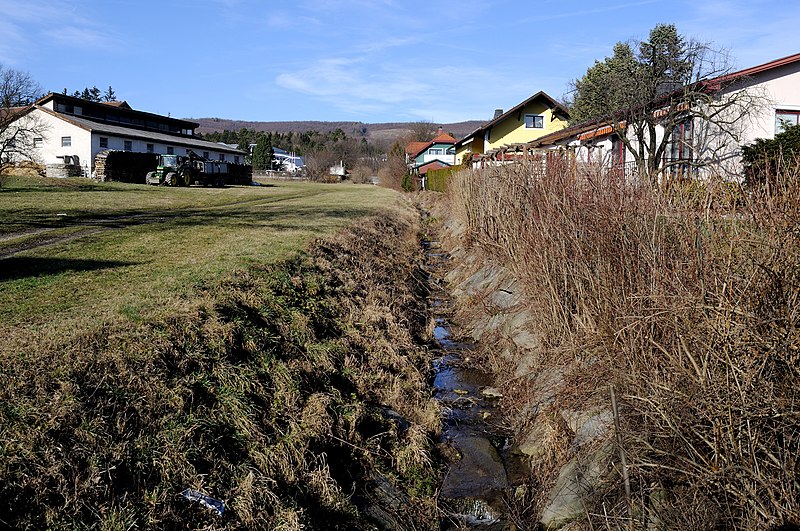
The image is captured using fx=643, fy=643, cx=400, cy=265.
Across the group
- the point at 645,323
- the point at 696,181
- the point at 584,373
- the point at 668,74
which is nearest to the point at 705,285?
the point at 645,323

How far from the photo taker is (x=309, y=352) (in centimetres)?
809

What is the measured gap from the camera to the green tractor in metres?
39.9

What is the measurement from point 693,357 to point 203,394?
4.24 m

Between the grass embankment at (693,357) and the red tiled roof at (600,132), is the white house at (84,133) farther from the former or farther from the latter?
the grass embankment at (693,357)

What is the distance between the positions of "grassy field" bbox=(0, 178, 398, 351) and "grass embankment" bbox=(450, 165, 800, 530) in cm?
480

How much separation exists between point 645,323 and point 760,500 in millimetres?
1445

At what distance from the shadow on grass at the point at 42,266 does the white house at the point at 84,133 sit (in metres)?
37.7

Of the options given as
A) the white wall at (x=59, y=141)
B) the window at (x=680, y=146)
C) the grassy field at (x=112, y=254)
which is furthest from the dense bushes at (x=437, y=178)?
the white wall at (x=59, y=141)

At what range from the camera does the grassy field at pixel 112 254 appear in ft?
23.1

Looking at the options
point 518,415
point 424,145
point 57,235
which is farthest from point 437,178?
point 424,145

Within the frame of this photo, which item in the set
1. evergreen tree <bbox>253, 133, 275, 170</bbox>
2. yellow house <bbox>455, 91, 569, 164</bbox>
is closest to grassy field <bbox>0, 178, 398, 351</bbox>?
yellow house <bbox>455, 91, 569, 164</bbox>

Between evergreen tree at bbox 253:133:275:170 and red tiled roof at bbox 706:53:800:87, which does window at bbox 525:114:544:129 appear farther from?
evergreen tree at bbox 253:133:275:170

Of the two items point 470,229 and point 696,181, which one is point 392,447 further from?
point 470,229

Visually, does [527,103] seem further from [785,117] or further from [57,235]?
[57,235]
